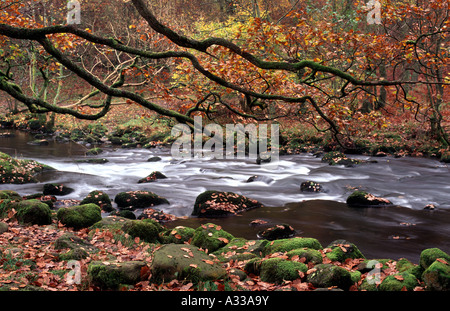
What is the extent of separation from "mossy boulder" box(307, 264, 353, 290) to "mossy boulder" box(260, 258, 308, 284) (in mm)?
262

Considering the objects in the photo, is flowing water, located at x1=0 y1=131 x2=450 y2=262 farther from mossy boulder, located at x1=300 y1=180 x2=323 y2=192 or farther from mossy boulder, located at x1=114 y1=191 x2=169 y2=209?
mossy boulder, located at x1=114 y1=191 x2=169 y2=209

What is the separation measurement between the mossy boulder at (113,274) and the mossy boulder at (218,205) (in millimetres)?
5858

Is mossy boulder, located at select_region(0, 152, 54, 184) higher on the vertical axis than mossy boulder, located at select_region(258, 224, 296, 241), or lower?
higher

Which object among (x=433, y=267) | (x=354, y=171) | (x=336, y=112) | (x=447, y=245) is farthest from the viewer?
(x=354, y=171)

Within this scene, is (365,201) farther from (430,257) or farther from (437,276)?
(437,276)

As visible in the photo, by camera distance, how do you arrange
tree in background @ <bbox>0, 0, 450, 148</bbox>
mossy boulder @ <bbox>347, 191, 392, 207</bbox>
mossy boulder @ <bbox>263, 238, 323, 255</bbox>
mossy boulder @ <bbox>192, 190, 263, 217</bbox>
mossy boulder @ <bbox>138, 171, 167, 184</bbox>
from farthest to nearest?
1. mossy boulder @ <bbox>138, 171, 167, 184</bbox>
2. mossy boulder @ <bbox>347, 191, 392, 207</bbox>
3. mossy boulder @ <bbox>192, 190, 263, 217</bbox>
4. mossy boulder @ <bbox>263, 238, 323, 255</bbox>
5. tree in background @ <bbox>0, 0, 450, 148</bbox>

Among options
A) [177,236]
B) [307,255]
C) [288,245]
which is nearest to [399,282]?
[307,255]

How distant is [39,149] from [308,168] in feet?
49.4

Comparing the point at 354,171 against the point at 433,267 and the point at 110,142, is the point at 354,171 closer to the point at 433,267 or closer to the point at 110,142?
the point at 433,267

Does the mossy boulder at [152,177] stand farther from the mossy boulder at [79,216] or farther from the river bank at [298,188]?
the mossy boulder at [79,216]

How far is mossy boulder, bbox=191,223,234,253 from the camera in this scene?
7840 mm

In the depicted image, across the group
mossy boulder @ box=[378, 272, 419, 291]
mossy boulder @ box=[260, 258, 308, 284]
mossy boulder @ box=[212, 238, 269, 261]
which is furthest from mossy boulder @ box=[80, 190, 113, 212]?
mossy boulder @ box=[378, 272, 419, 291]
